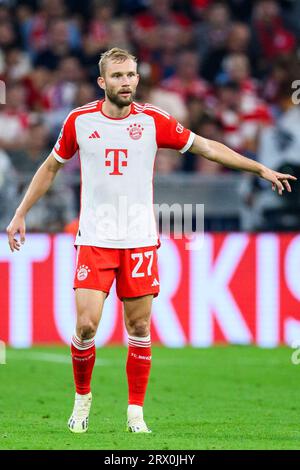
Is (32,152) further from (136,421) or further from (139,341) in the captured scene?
(136,421)

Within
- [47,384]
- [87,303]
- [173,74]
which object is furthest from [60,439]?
[173,74]

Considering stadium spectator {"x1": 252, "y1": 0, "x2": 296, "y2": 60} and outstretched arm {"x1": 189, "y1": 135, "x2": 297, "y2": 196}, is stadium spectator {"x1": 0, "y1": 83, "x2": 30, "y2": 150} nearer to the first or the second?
stadium spectator {"x1": 252, "y1": 0, "x2": 296, "y2": 60}

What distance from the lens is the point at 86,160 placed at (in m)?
7.81

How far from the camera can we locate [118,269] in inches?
311

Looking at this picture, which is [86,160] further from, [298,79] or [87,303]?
[298,79]

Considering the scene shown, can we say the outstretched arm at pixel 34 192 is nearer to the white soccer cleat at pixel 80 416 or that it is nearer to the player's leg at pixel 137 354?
the player's leg at pixel 137 354

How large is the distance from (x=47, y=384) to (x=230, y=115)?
629 centimetres

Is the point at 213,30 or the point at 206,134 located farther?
the point at 213,30

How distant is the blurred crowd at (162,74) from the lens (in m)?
15.1

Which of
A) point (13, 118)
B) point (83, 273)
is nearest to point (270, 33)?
point (13, 118)

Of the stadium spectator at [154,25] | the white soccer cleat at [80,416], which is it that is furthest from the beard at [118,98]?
the stadium spectator at [154,25]

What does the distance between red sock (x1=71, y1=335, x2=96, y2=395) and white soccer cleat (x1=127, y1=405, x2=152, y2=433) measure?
314 millimetres

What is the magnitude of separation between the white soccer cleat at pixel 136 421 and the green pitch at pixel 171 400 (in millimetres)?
96

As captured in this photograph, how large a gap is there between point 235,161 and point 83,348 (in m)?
1.51
